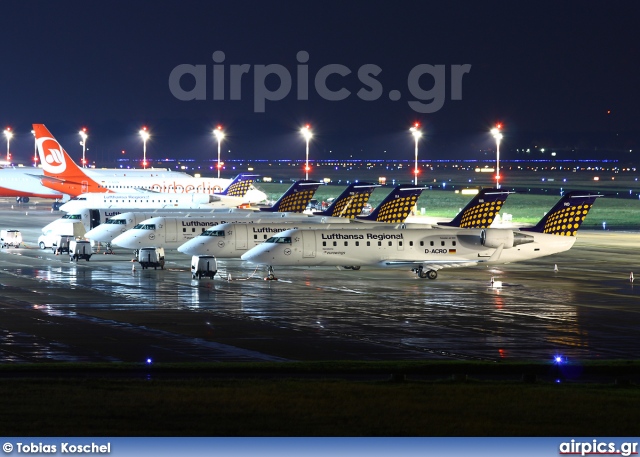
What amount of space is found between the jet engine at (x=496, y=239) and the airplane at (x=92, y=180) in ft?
258

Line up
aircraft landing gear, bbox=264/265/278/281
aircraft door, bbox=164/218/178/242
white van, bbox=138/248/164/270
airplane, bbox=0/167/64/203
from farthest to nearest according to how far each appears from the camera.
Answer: airplane, bbox=0/167/64/203
aircraft door, bbox=164/218/178/242
white van, bbox=138/248/164/270
aircraft landing gear, bbox=264/265/278/281

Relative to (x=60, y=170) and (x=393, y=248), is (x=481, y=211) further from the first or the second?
(x=60, y=170)

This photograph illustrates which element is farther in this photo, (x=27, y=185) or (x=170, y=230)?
(x=27, y=185)

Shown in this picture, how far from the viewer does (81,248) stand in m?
79.8

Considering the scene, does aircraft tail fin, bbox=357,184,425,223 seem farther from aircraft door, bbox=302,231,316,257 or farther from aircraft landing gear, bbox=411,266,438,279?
aircraft door, bbox=302,231,316,257

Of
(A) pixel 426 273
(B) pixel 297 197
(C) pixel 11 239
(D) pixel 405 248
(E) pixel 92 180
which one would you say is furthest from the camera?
(E) pixel 92 180

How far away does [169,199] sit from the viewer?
132 meters

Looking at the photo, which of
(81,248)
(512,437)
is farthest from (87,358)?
(81,248)

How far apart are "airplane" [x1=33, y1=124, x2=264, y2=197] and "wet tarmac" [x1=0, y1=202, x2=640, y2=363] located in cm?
6576

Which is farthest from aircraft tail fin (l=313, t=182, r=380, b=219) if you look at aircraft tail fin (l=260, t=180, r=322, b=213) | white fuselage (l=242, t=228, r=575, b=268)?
white fuselage (l=242, t=228, r=575, b=268)

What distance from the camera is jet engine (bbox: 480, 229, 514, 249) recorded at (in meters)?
69.4

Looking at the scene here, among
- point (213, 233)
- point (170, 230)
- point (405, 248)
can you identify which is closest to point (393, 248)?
point (405, 248)

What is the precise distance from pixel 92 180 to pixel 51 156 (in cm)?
721

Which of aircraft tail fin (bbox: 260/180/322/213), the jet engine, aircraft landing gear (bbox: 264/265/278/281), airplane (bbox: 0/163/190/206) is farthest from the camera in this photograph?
airplane (bbox: 0/163/190/206)
